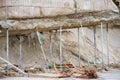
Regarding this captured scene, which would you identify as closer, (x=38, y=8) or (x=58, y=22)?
(x=38, y=8)

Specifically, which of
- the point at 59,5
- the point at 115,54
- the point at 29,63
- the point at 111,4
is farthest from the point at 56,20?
the point at 115,54

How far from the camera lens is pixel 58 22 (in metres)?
12.4

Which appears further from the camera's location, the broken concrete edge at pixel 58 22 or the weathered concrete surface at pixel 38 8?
the broken concrete edge at pixel 58 22

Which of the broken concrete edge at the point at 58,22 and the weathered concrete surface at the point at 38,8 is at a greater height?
the weathered concrete surface at the point at 38,8

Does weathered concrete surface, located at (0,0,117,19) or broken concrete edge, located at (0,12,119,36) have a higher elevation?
weathered concrete surface, located at (0,0,117,19)

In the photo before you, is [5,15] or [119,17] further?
[119,17]

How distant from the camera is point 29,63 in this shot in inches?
611

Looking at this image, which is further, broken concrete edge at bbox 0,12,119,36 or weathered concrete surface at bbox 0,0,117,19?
broken concrete edge at bbox 0,12,119,36

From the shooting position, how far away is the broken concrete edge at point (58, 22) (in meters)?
12.0

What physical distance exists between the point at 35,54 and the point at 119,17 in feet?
17.9

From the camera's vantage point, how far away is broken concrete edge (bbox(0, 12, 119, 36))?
39.3 ft

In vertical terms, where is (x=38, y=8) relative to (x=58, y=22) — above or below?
above

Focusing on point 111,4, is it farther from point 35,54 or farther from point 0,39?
point 0,39

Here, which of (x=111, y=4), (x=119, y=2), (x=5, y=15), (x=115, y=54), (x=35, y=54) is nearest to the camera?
(x=5, y=15)
